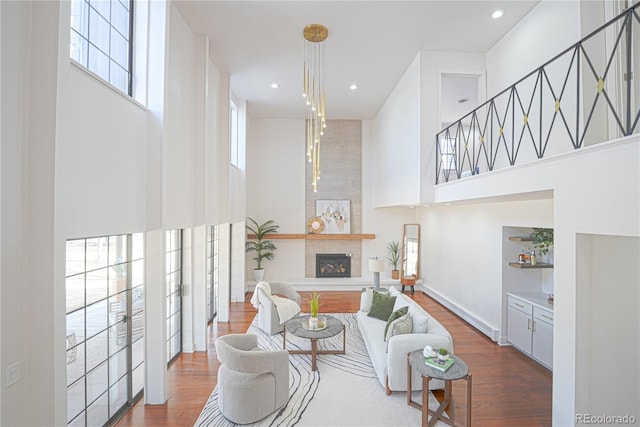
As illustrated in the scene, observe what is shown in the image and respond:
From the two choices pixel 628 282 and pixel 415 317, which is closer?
pixel 628 282

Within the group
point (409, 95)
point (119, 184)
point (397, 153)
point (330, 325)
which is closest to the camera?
point (119, 184)

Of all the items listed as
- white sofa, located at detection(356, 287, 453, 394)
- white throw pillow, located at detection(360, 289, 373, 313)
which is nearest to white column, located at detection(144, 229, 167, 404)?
white sofa, located at detection(356, 287, 453, 394)

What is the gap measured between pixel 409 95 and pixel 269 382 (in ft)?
16.9

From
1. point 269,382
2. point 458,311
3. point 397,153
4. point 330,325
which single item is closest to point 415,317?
point 330,325

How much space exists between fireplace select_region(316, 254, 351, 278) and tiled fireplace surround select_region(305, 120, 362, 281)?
0.15m

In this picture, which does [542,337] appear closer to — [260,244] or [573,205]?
[573,205]

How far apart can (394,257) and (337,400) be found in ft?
18.7

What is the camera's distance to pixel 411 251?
8.68 m

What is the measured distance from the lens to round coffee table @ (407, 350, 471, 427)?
114 inches

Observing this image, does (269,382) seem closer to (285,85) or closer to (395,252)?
(285,85)

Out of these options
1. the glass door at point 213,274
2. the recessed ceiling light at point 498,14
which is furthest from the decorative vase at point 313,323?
the recessed ceiling light at point 498,14

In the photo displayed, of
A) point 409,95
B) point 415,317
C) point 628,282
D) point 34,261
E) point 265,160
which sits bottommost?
point 415,317

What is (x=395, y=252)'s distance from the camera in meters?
8.72

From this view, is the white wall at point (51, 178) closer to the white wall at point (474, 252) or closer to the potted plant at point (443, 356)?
the potted plant at point (443, 356)
